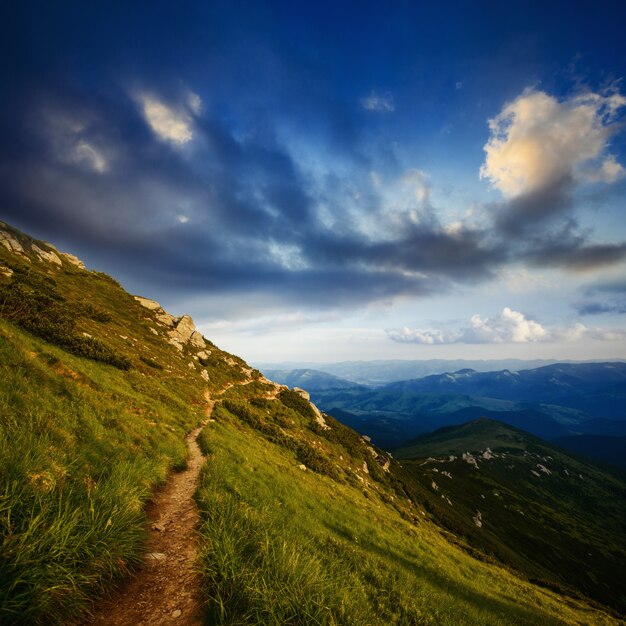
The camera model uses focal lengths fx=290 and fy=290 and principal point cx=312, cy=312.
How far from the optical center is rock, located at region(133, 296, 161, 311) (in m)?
55.7

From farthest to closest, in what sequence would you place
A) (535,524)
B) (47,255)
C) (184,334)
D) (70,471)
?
1. (535,524)
2. (184,334)
3. (47,255)
4. (70,471)

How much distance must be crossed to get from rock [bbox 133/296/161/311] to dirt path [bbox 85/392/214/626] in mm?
54788

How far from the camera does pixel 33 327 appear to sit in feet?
60.0

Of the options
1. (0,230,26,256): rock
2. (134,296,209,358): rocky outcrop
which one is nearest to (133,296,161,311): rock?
(134,296,209,358): rocky outcrop

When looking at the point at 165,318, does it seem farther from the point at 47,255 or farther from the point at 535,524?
the point at 535,524

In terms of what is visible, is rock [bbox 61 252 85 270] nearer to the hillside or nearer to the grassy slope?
the hillside

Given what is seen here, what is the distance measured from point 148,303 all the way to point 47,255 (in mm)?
16808

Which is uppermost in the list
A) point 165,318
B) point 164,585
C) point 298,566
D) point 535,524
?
point 165,318

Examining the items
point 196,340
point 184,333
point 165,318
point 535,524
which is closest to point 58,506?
point 184,333

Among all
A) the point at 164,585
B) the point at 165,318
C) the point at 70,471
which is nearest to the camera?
the point at 164,585

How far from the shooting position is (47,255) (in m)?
49.0

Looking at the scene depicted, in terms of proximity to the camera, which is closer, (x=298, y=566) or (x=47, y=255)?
(x=298, y=566)

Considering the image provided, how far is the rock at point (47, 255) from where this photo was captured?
4766cm

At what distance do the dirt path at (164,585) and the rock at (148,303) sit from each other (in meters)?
54.8
